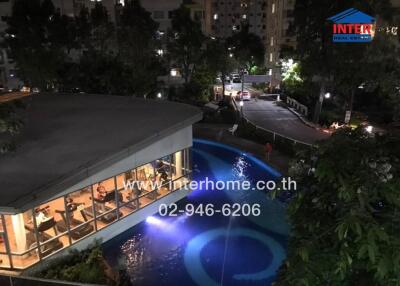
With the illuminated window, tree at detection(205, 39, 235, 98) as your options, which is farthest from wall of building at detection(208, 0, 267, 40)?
tree at detection(205, 39, 235, 98)

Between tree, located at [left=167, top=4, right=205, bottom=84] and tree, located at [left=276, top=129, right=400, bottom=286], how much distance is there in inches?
1553

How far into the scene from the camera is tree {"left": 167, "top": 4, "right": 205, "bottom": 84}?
143 feet

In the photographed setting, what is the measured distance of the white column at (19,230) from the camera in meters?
11.5

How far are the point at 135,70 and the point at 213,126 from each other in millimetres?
8771

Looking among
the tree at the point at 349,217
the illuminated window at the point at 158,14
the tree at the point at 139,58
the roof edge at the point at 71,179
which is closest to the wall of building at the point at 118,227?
the roof edge at the point at 71,179

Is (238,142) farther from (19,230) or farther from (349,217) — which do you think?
(349,217)

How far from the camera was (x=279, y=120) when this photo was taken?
116 feet

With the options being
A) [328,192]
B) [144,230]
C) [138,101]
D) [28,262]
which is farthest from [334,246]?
[138,101]

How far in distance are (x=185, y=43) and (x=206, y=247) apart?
3365 centimetres

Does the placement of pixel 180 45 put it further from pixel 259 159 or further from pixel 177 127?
pixel 177 127

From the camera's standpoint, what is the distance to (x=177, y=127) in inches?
617

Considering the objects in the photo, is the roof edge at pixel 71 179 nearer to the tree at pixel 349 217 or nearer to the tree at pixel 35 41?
the tree at pixel 349 217

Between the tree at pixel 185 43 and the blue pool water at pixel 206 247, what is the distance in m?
28.5

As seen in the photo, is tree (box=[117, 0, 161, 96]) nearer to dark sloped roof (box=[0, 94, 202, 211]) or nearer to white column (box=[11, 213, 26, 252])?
dark sloped roof (box=[0, 94, 202, 211])
